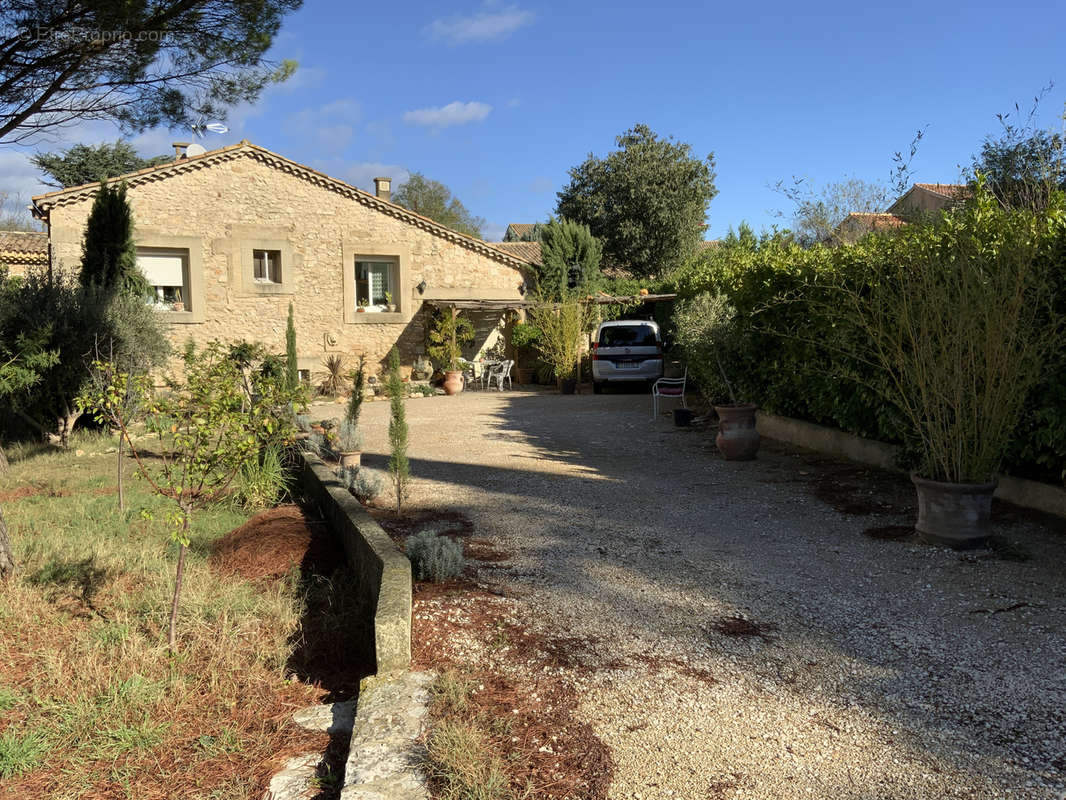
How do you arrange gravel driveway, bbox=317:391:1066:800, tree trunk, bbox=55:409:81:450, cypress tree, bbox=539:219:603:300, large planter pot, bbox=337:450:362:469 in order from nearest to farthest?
1. gravel driveway, bbox=317:391:1066:800
2. large planter pot, bbox=337:450:362:469
3. tree trunk, bbox=55:409:81:450
4. cypress tree, bbox=539:219:603:300

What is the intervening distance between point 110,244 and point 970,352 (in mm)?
12480

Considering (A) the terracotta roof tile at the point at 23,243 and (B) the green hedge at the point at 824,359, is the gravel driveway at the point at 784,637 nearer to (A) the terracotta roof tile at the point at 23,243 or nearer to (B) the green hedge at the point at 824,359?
(B) the green hedge at the point at 824,359

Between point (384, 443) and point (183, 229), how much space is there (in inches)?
372

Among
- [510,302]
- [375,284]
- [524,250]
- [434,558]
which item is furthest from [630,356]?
[524,250]

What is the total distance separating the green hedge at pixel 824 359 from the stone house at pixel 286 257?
381 inches

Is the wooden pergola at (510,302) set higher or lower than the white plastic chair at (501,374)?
higher

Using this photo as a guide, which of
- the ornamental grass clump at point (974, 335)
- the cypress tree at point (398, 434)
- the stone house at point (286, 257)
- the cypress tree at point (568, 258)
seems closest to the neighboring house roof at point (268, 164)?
the stone house at point (286, 257)

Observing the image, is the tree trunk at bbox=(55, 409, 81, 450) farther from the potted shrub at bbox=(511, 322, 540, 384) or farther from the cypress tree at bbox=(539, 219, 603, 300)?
the cypress tree at bbox=(539, 219, 603, 300)

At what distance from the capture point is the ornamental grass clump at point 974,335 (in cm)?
462

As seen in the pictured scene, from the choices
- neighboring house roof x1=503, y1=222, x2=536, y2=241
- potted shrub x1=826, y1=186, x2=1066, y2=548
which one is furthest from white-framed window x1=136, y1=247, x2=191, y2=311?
neighboring house roof x1=503, y1=222, x2=536, y2=241

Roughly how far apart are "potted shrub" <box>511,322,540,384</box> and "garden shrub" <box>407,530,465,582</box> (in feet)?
46.5

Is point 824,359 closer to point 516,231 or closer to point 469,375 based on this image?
point 469,375

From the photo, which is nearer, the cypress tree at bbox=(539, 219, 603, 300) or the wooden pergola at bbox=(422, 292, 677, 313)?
the wooden pergola at bbox=(422, 292, 677, 313)

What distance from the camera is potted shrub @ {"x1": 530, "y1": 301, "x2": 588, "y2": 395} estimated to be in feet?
56.2
